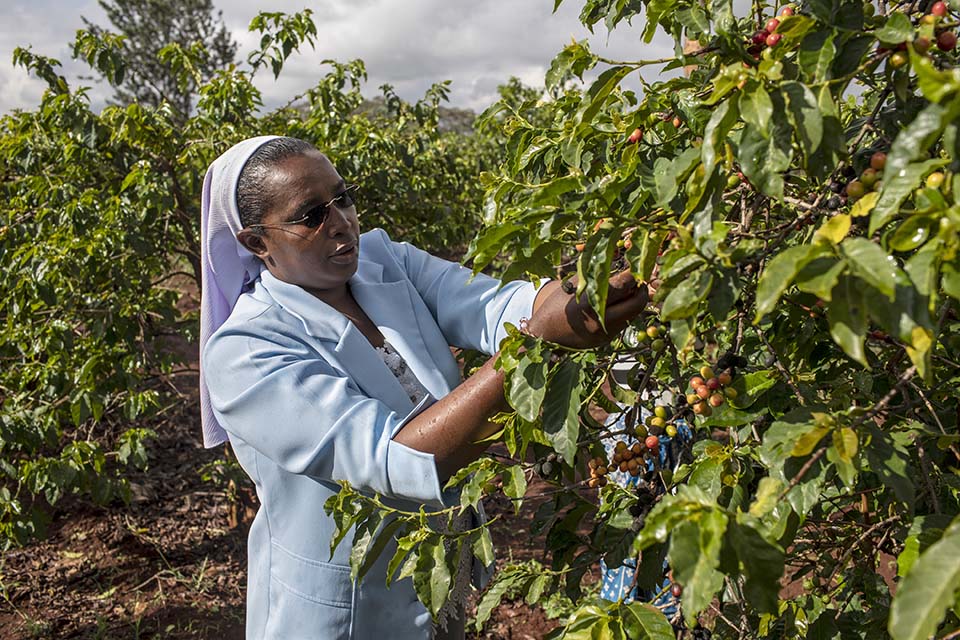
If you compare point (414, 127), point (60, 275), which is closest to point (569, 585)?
point (60, 275)

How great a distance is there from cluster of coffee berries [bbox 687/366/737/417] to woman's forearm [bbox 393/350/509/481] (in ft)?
1.09

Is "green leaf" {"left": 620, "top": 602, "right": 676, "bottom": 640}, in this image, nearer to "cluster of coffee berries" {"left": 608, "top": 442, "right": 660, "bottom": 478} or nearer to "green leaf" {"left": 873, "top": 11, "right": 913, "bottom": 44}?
"cluster of coffee berries" {"left": 608, "top": 442, "right": 660, "bottom": 478}

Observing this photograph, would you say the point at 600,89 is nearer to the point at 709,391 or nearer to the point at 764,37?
the point at 764,37

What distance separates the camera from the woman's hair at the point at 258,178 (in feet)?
6.29

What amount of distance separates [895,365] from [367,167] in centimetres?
344

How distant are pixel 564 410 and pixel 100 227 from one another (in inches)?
136

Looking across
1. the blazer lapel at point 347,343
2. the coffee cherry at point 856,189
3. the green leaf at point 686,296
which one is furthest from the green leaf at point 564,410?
the blazer lapel at point 347,343

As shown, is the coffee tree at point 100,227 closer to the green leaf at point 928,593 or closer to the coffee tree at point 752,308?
the coffee tree at point 752,308

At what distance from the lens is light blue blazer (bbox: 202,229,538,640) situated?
1544mm

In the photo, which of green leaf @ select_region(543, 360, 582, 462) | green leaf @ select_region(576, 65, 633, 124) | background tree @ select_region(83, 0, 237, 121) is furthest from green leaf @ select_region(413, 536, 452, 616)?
background tree @ select_region(83, 0, 237, 121)

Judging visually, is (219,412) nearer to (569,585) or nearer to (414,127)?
(569,585)

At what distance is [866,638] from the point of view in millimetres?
1393

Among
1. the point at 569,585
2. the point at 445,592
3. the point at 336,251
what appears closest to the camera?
the point at 445,592

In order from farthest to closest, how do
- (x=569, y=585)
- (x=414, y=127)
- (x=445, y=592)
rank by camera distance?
(x=414, y=127)
(x=569, y=585)
(x=445, y=592)
